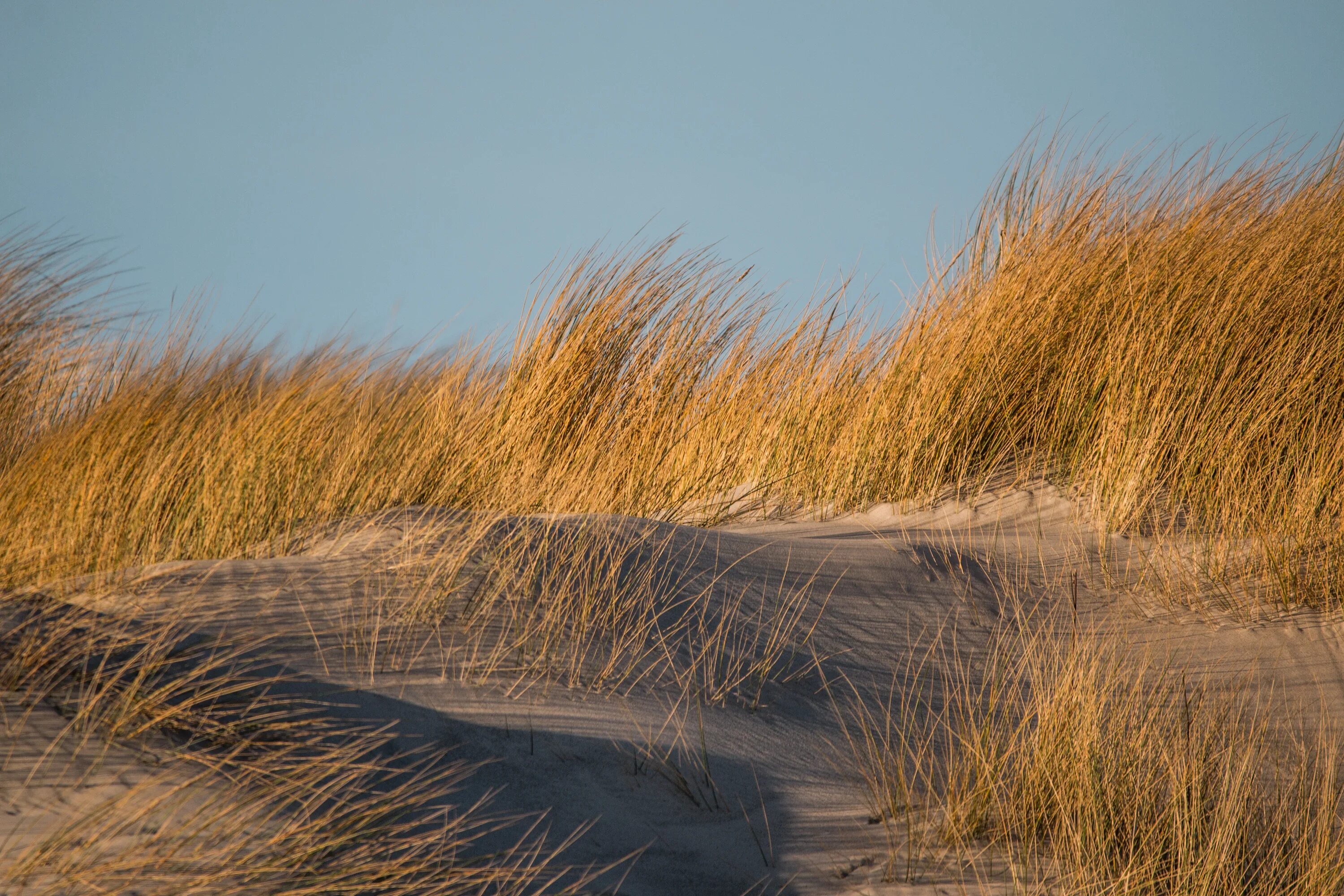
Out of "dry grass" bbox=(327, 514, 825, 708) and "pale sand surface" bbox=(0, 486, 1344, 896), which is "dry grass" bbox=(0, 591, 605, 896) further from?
"dry grass" bbox=(327, 514, 825, 708)

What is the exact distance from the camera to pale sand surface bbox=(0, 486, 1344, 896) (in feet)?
5.50

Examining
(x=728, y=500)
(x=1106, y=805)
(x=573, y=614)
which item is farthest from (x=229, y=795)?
(x=728, y=500)

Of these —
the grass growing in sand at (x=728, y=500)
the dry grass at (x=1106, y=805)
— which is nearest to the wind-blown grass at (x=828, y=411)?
the grass growing in sand at (x=728, y=500)

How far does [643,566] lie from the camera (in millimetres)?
2764

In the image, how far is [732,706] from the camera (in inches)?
90.4

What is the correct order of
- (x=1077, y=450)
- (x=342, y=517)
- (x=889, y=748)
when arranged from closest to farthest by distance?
(x=889, y=748)
(x=342, y=517)
(x=1077, y=450)

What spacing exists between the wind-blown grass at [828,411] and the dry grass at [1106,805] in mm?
1417

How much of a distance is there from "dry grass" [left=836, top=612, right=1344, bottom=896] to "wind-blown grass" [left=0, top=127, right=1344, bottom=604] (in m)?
1.42

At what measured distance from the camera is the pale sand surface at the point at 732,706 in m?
1.68

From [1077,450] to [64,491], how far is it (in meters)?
3.49

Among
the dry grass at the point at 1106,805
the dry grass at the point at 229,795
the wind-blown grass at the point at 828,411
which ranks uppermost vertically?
the wind-blown grass at the point at 828,411

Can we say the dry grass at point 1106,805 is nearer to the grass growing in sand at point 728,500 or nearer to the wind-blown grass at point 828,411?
the grass growing in sand at point 728,500

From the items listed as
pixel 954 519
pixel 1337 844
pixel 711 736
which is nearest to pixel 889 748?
pixel 711 736

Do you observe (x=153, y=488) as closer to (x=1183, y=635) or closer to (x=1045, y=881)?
(x=1045, y=881)
